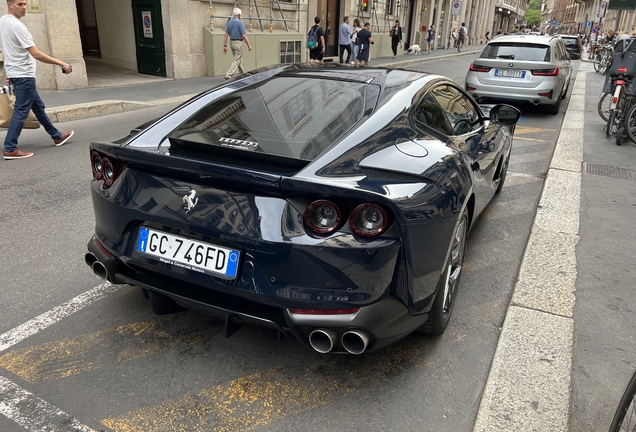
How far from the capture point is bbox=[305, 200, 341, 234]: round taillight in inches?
85.0

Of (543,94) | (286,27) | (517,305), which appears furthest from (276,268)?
(286,27)

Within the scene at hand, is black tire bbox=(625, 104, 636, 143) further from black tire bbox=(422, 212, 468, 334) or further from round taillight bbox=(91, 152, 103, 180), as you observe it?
round taillight bbox=(91, 152, 103, 180)

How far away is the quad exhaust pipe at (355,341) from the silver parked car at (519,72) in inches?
365

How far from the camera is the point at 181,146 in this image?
257 centimetres

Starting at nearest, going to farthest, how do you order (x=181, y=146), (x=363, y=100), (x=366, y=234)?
1. (x=366, y=234)
2. (x=181, y=146)
3. (x=363, y=100)

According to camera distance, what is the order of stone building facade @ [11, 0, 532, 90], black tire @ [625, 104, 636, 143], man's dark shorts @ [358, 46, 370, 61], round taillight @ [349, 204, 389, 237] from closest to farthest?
round taillight @ [349, 204, 389, 237]
black tire @ [625, 104, 636, 143]
stone building facade @ [11, 0, 532, 90]
man's dark shorts @ [358, 46, 370, 61]

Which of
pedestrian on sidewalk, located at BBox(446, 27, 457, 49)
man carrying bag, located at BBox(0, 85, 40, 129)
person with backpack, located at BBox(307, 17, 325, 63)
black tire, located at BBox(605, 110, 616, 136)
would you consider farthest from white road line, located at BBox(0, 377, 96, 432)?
pedestrian on sidewalk, located at BBox(446, 27, 457, 49)

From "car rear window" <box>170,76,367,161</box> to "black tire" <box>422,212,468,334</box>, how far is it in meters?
0.92

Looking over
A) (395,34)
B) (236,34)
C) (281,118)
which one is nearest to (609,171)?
(281,118)

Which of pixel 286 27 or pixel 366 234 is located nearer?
pixel 366 234

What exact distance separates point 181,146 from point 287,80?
1030 millimetres

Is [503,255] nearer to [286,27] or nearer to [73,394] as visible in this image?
[73,394]

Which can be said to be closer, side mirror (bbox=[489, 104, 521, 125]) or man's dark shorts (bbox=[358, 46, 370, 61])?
side mirror (bbox=[489, 104, 521, 125])

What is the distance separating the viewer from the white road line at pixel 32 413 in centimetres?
217
